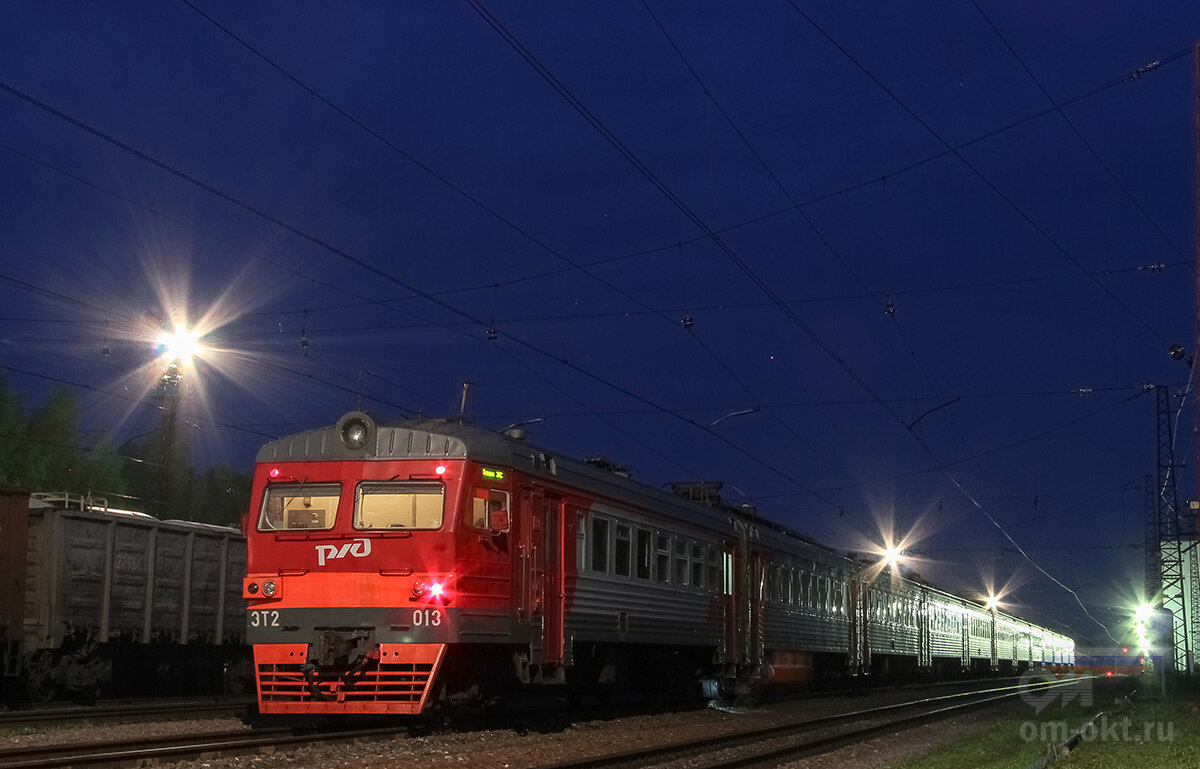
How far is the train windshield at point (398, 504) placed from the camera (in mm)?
15500

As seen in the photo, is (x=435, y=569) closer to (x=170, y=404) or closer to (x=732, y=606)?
(x=732, y=606)

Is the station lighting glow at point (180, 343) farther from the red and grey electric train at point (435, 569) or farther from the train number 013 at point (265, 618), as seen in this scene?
the train number 013 at point (265, 618)

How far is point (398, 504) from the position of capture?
15.7 m

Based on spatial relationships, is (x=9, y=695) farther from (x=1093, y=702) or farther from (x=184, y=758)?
(x=1093, y=702)

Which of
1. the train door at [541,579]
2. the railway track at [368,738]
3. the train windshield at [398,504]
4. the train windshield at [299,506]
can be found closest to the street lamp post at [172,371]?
the train windshield at [299,506]

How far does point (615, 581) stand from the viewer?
19.0 metres

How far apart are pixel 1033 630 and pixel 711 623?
6964 centimetres

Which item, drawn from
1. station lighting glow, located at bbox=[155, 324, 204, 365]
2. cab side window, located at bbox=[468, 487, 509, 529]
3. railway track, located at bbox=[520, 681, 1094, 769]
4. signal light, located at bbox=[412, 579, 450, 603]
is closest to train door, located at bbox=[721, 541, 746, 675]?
railway track, located at bbox=[520, 681, 1094, 769]

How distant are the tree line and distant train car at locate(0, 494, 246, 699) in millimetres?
19164

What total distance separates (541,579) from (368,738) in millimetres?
2900

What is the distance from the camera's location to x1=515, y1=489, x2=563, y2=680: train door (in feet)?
53.8

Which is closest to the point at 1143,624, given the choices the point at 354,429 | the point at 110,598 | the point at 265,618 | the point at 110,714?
the point at 110,598

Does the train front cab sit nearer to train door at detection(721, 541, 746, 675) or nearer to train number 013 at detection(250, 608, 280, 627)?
train number 013 at detection(250, 608, 280, 627)

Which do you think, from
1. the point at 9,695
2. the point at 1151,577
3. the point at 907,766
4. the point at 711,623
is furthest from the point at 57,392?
the point at 1151,577
